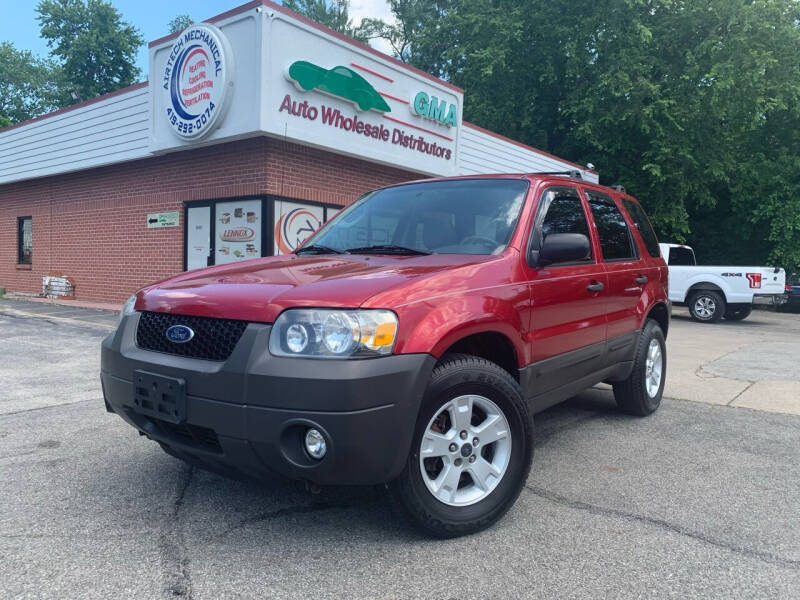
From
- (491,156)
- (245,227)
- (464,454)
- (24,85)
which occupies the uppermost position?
(24,85)

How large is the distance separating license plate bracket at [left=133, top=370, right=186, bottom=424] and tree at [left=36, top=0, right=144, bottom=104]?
148ft

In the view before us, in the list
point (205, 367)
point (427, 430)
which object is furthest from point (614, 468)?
point (205, 367)

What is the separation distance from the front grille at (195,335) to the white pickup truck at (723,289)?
1355 cm

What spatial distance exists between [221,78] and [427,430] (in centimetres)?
876

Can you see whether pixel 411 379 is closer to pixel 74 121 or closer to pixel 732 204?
pixel 74 121

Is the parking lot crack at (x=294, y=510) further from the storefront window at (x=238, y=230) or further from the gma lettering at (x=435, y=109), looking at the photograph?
the gma lettering at (x=435, y=109)

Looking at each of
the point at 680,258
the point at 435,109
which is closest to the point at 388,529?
the point at 435,109

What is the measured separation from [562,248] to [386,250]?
99 centimetres

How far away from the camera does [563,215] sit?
402cm

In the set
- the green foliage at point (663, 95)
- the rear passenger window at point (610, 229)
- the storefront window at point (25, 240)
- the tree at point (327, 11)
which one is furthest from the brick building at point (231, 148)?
the tree at point (327, 11)

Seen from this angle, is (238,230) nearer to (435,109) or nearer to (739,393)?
(435,109)

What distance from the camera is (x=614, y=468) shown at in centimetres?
387

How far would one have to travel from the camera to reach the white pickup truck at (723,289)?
1491 cm

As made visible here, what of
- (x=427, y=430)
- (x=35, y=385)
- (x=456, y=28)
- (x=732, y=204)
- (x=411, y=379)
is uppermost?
(x=456, y=28)
